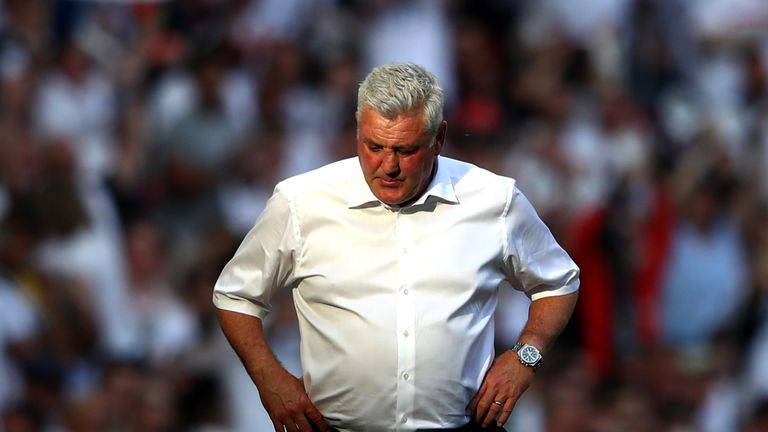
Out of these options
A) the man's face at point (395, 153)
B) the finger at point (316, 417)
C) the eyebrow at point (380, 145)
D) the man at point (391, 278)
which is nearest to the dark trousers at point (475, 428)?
the man at point (391, 278)

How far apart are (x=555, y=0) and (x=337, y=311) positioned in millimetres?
5153

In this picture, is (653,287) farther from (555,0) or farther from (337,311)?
(337,311)

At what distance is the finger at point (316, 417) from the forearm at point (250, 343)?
5.2 inches

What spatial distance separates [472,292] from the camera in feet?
11.5

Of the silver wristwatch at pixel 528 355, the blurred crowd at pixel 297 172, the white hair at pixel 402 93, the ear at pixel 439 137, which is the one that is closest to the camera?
the white hair at pixel 402 93

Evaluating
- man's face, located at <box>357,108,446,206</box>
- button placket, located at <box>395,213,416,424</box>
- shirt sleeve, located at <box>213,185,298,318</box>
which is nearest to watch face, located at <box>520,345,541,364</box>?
button placket, located at <box>395,213,416,424</box>

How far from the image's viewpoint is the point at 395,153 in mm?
3396

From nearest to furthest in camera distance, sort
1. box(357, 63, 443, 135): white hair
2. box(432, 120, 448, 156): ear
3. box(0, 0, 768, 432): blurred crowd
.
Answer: box(357, 63, 443, 135): white hair
box(432, 120, 448, 156): ear
box(0, 0, 768, 432): blurred crowd

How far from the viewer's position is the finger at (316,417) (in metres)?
3.51

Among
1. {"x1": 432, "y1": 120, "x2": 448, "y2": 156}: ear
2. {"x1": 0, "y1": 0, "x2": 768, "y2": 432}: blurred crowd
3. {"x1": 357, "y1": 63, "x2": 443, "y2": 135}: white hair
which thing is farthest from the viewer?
{"x1": 0, "y1": 0, "x2": 768, "y2": 432}: blurred crowd

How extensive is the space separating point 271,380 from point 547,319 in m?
0.70

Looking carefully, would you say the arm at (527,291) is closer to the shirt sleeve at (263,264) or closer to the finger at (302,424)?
the finger at (302,424)

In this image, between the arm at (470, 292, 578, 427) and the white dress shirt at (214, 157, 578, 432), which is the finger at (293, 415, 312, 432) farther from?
the arm at (470, 292, 578, 427)

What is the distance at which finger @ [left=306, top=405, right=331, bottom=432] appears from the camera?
3.51m
